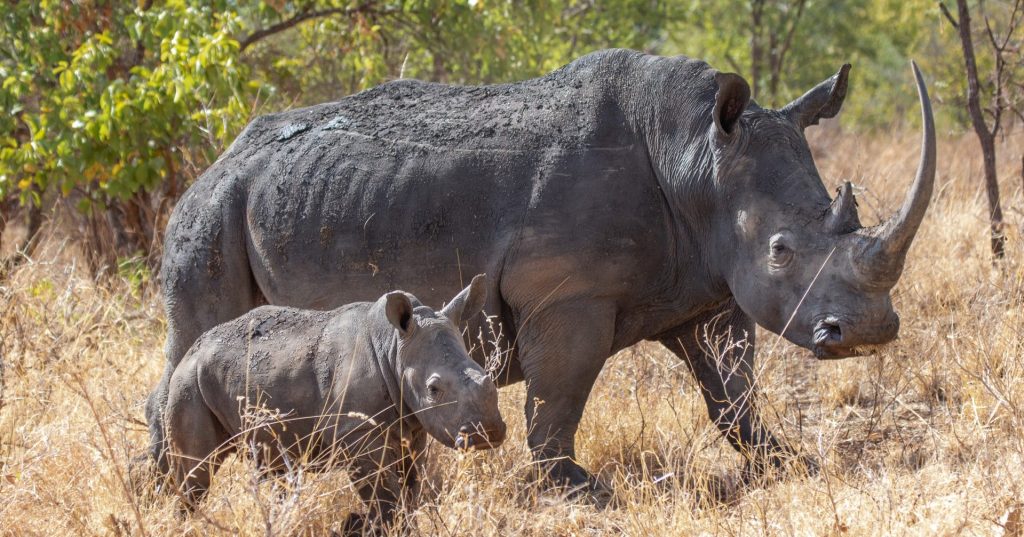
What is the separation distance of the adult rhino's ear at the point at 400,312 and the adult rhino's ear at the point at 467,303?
0.67ft

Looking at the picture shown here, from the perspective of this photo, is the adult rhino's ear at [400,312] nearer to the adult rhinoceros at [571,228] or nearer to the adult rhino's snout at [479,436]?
the adult rhino's snout at [479,436]

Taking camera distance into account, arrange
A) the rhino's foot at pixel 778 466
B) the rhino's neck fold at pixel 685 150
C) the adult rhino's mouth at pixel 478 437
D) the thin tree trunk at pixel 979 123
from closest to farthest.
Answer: the adult rhino's mouth at pixel 478 437, the rhino's foot at pixel 778 466, the rhino's neck fold at pixel 685 150, the thin tree trunk at pixel 979 123

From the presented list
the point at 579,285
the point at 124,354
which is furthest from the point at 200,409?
the point at 124,354

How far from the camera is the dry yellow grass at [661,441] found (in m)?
4.60

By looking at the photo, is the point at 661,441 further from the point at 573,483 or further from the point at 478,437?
the point at 478,437

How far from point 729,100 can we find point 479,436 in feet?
6.21

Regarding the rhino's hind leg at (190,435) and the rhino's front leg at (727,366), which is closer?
the rhino's hind leg at (190,435)

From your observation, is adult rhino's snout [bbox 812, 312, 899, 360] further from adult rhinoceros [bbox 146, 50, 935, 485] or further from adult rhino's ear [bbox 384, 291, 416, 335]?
adult rhino's ear [bbox 384, 291, 416, 335]

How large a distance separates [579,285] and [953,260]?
392cm

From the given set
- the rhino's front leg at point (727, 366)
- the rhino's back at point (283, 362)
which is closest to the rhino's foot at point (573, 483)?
the rhino's front leg at point (727, 366)

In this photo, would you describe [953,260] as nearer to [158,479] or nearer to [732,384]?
[732,384]

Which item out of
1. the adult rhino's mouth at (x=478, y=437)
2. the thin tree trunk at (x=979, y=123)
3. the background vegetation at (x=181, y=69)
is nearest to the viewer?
the adult rhino's mouth at (x=478, y=437)

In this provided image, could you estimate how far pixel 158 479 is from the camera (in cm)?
512

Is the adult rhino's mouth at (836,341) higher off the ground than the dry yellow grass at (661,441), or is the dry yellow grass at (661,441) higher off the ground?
the adult rhino's mouth at (836,341)
